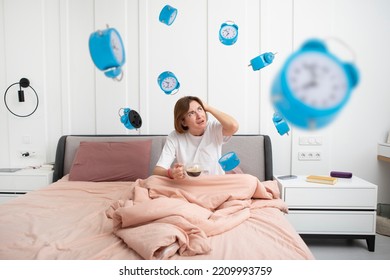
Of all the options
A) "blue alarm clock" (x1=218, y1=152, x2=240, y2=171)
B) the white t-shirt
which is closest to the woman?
the white t-shirt

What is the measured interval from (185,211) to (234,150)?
3.51 feet

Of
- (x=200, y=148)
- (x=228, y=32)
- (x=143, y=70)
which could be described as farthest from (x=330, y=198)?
(x=143, y=70)

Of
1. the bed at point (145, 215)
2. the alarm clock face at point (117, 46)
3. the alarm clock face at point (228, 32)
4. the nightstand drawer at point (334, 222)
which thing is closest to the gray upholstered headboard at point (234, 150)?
the bed at point (145, 215)

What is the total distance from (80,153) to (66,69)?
1.91 feet

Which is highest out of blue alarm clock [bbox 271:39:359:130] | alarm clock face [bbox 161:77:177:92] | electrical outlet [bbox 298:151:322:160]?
alarm clock face [bbox 161:77:177:92]

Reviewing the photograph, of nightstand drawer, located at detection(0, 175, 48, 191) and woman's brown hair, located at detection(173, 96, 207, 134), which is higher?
woman's brown hair, located at detection(173, 96, 207, 134)

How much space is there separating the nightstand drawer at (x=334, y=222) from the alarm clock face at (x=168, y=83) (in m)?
1.12

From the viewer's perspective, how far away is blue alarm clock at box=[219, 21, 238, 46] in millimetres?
1964

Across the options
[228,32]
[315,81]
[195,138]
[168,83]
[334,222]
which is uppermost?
[228,32]

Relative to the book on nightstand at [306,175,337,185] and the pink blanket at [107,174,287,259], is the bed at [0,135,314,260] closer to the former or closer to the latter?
the pink blanket at [107,174,287,259]

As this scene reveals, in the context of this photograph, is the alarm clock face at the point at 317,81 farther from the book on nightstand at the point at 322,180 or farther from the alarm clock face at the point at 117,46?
the book on nightstand at the point at 322,180

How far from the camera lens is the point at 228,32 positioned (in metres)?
1.99

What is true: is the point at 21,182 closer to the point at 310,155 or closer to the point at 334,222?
the point at 310,155

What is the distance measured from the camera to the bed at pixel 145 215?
0.98 metres
